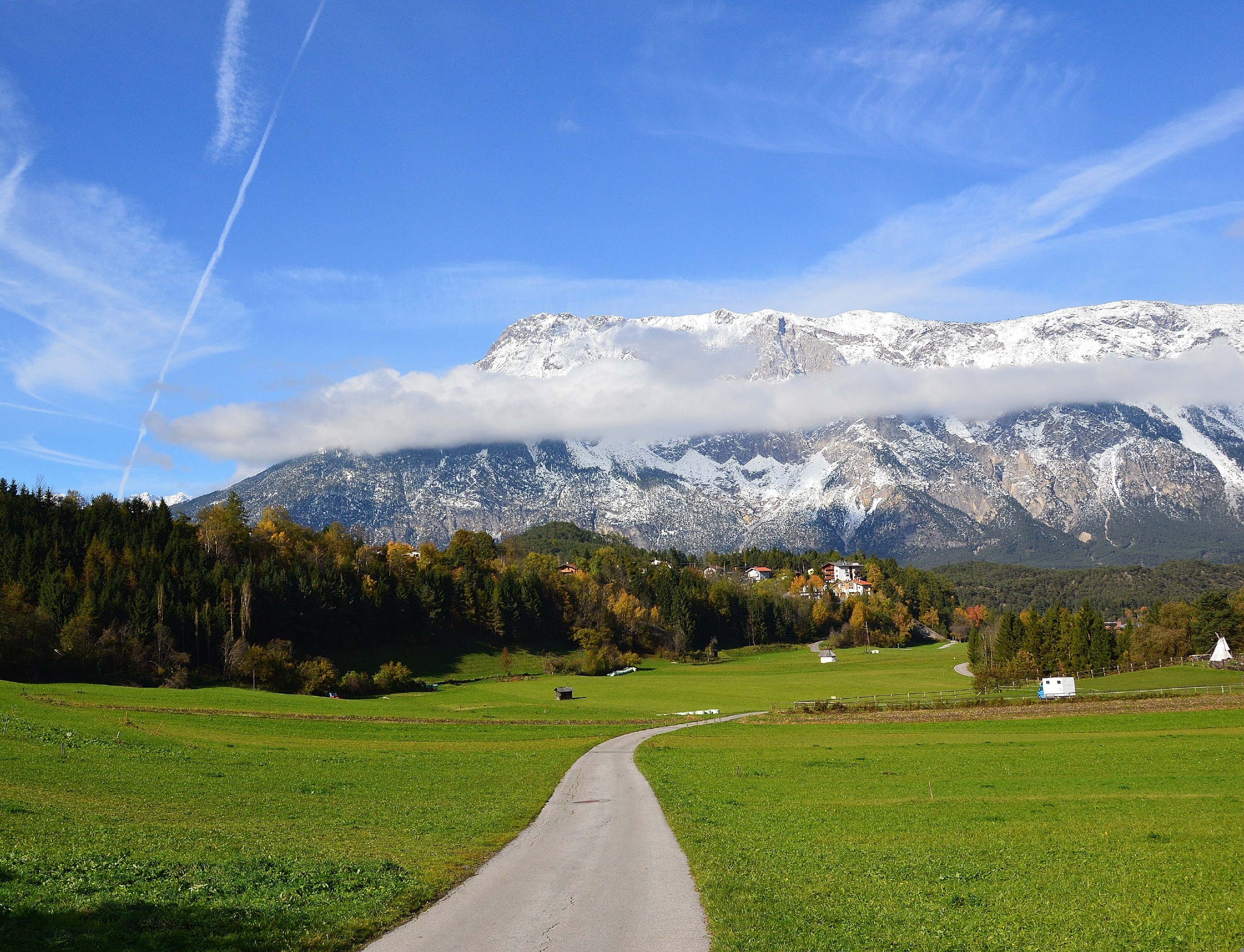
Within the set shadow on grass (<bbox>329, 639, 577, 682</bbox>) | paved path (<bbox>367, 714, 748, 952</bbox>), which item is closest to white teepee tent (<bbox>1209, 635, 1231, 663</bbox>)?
shadow on grass (<bbox>329, 639, 577, 682</bbox>)

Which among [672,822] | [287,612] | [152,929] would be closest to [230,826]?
[152,929]

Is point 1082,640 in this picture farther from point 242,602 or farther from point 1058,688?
point 242,602

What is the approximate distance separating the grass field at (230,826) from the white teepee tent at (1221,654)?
10656 centimetres

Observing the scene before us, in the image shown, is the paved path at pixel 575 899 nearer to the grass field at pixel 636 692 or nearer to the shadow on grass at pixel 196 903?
the shadow on grass at pixel 196 903

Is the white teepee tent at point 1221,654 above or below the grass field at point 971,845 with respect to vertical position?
below

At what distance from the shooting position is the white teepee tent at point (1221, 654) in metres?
116

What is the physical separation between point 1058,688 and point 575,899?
89349 mm

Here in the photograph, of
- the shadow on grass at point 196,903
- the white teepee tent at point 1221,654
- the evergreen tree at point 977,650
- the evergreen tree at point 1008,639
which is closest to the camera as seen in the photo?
the shadow on grass at point 196,903

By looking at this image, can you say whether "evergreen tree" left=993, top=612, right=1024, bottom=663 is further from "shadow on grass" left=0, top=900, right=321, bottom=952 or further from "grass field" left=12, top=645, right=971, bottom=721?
"shadow on grass" left=0, top=900, right=321, bottom=952

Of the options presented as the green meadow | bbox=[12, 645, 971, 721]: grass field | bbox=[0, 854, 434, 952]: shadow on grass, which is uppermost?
bbox=[0, 854, 434, 952]: shadow on grass

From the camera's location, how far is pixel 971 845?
73.3 feet

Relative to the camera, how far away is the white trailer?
89.8 m

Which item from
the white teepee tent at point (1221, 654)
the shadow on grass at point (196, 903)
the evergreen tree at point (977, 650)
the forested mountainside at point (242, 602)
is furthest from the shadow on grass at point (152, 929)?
the evergreen tree at point (977, 650)

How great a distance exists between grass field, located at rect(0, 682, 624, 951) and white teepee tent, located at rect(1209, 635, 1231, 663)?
106564 mm
